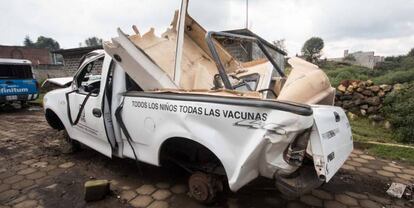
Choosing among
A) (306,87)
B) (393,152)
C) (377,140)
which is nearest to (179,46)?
(306,87)

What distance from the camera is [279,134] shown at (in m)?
1.96

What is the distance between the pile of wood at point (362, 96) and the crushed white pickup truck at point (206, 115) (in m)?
4.23

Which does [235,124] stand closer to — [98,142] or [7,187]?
[98,142]

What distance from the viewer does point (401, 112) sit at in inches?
221

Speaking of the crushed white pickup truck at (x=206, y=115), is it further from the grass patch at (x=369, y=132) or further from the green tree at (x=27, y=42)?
the green tree at (x=27, y=42)

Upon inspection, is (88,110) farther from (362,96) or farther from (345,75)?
(345,75)

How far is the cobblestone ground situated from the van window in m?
5.59

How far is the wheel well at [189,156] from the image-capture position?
2738 mm

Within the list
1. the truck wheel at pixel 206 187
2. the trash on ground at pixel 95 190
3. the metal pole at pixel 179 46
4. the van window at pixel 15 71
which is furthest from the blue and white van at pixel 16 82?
the truck wheel at pixel 206 187

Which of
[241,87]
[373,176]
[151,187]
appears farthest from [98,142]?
[373,176]

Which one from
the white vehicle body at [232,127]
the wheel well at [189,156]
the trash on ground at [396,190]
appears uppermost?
the white vehicle body at [232,127]

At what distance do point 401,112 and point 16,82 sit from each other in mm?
11939

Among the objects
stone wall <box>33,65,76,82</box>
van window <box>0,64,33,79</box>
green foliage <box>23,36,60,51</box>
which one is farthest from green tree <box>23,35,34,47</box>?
van window <box>0,64,33,79</box>

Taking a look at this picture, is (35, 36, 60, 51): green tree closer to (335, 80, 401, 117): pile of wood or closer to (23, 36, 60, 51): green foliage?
(23, 36, 60, 51): green foliage
